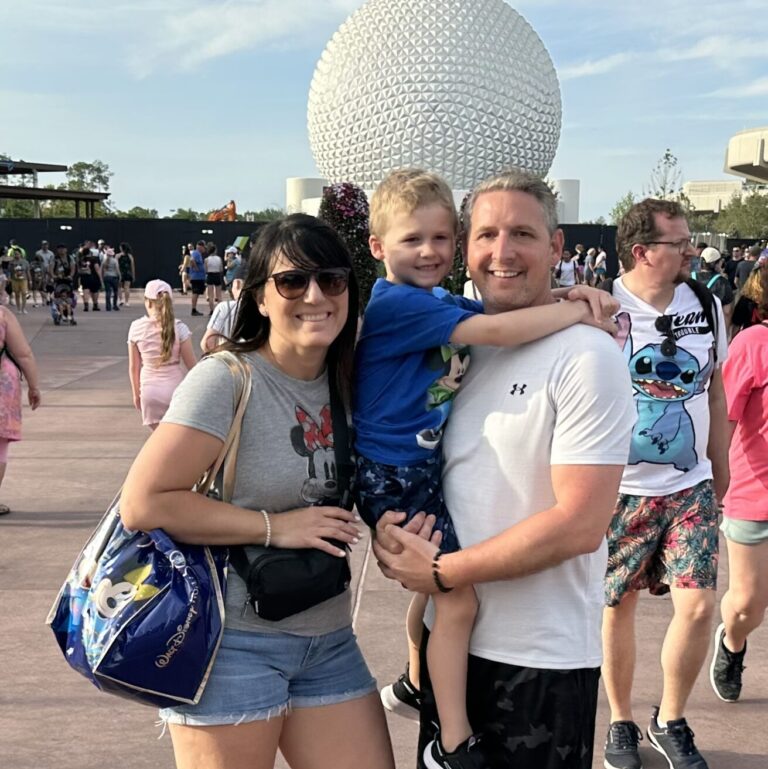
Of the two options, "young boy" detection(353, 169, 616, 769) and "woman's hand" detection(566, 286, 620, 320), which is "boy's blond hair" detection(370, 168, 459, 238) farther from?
"woman's hand" detection(566, 286, 620, 320)

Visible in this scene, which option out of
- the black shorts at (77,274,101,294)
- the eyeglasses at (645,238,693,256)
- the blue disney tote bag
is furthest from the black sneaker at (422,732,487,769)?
the black shorts at (77,274,101,294)

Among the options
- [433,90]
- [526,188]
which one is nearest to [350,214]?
[526,188]

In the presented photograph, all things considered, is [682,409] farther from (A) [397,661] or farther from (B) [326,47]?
(B) [326,47]

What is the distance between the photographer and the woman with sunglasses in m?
1.97

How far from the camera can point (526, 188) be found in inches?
83.1

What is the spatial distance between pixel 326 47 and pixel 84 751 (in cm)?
3036

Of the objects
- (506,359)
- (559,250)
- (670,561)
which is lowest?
(670,561)

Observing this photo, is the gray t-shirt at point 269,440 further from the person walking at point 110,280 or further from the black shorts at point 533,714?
the person walking at point 110,280

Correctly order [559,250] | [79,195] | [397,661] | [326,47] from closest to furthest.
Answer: [559,250], [397,661], [326,47], [79,195]

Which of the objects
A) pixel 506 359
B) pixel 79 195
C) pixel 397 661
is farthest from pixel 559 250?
pixel 79 195

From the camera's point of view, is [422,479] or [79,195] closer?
[422,479]

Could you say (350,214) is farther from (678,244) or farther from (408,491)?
(408,491)

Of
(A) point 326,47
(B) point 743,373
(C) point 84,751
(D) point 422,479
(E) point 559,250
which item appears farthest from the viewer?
(A) point 326,47

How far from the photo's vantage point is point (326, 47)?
30844mm
